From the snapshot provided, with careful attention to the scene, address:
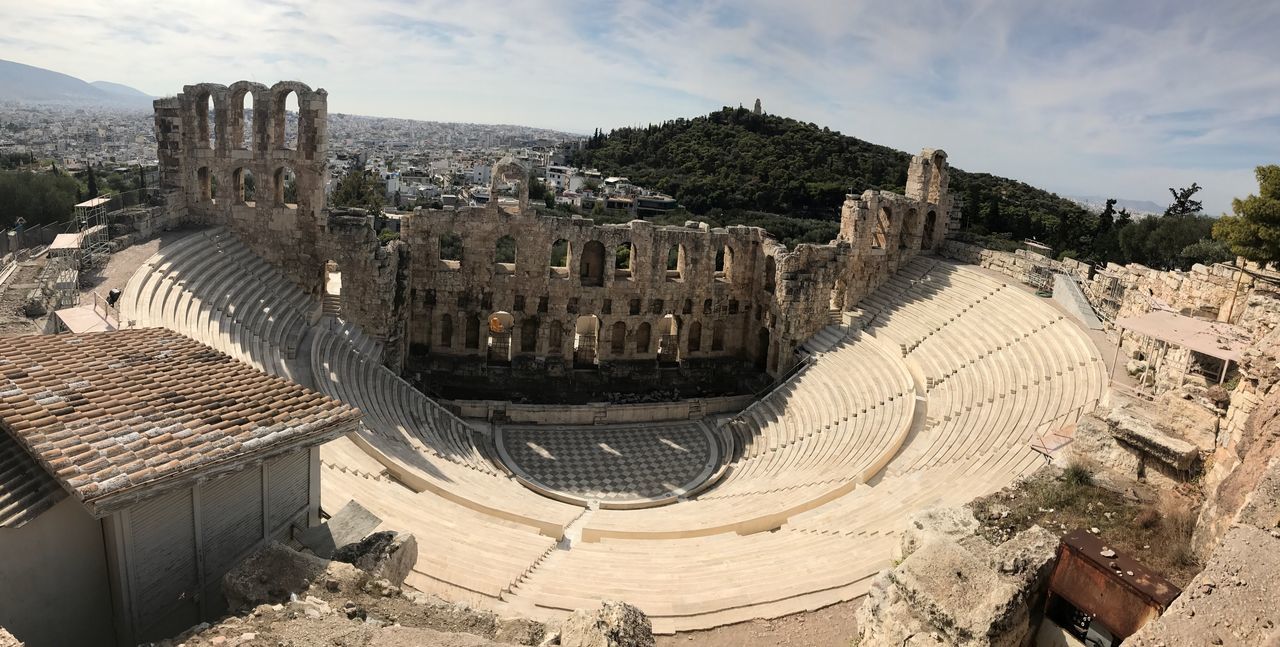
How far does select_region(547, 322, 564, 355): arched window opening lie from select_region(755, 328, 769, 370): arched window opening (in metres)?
8.07

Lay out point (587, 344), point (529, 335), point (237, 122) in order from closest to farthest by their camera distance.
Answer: point (237, 122) < point (529, 335) < point (587, 344)

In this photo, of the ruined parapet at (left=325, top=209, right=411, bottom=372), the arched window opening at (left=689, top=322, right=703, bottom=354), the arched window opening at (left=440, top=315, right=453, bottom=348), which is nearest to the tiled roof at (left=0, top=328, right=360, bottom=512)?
the ruined parapet at (left=325, top=209, right=411, bottom=372)

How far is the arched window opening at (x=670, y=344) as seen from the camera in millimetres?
29784

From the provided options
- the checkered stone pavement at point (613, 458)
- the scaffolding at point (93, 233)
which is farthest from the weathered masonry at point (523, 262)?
the checkered stone pavement at point (613, 458)

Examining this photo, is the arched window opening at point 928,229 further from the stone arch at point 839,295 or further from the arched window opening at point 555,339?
the arched window opening at point 555,339

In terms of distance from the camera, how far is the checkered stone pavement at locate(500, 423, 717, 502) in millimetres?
21109

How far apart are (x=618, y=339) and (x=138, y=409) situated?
68.7 ft

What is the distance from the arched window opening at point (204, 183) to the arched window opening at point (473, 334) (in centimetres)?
978

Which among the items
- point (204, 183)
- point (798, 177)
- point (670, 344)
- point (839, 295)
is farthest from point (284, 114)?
point (798, 177)

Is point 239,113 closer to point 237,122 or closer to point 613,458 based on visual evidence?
point 237,122

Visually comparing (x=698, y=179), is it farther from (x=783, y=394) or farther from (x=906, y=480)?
(x=906, y=480)

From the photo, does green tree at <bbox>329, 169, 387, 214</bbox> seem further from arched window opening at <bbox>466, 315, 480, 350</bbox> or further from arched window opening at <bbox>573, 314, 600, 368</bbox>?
arched window opening at <bbox>573, 314, 600, 368</bbox>

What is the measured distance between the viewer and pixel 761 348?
2975cm

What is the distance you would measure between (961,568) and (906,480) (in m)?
8.74
